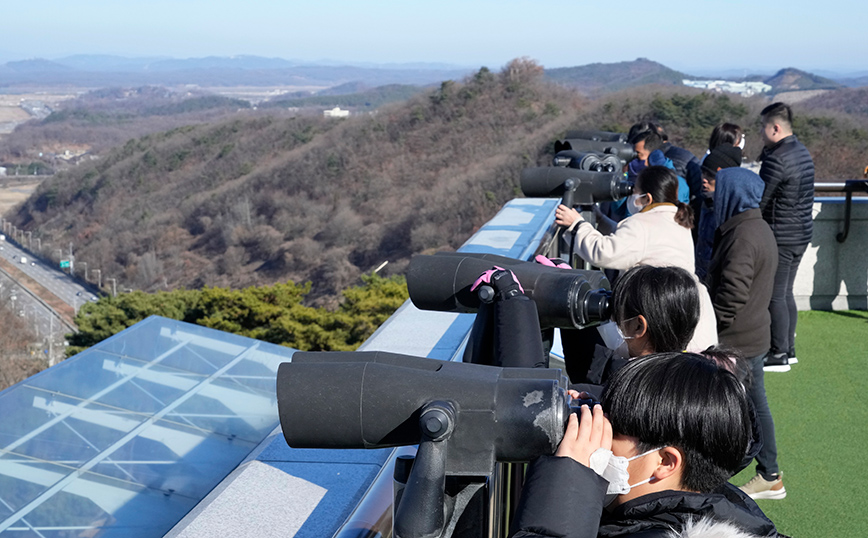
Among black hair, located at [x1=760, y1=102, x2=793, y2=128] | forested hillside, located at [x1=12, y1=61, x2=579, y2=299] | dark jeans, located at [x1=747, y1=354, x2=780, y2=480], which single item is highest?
black hair, located at [x1=760, y1=102, x2=793, y2=128]

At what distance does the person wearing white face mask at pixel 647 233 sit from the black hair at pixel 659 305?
851mm

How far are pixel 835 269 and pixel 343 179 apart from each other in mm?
44675

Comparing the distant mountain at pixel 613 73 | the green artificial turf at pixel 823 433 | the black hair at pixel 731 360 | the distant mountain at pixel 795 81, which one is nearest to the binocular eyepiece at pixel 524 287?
the black hair at pixel 731 360

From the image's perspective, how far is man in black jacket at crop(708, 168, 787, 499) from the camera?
267 cm

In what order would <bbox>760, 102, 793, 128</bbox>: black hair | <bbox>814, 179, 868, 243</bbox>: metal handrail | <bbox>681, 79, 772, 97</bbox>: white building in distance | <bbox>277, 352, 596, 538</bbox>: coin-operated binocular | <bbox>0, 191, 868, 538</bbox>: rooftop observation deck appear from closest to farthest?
<bbox>277, 352, 596, 538</bbox>: coin-operated binocular → <bbox>0, 191, 868, 538</bbox>: rooftop observation deck → <bbox>760, 102, 793, 128</bbox>: black hair → <bbox>814, 179, 868, 243</bbox>: metal handrail → <bbox>681, 79, 772, 97</bbox>: white building in distance

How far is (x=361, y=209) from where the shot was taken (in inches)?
1762

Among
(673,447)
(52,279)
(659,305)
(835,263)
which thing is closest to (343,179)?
(52,279)

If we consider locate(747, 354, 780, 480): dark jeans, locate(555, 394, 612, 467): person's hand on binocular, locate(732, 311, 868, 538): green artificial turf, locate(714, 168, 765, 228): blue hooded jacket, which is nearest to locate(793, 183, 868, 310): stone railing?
locate(732, 311, 868, 538): green artificial turf

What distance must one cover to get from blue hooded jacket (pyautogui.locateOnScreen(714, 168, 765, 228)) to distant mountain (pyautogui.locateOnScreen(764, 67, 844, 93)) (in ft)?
183

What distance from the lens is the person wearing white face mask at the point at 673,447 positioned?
105 centimetres

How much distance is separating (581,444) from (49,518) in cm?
282

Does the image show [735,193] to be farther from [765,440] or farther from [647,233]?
[765,440]

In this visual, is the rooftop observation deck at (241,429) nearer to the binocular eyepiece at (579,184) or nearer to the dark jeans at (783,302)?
the dark jeans at (783,302)

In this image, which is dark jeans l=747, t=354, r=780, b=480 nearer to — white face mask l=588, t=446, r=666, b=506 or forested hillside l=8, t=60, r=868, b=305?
white face mask l=588, t=446, r=666, b=506
